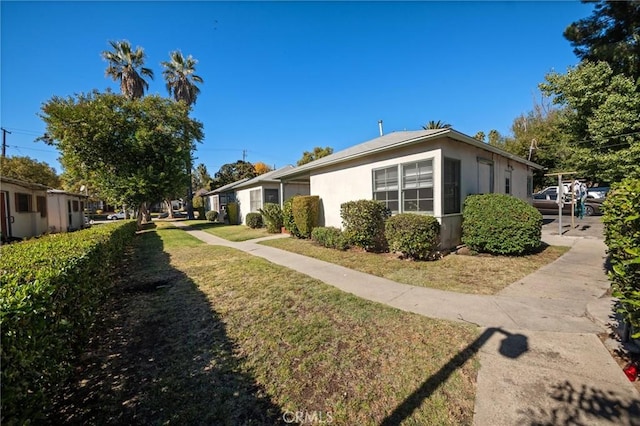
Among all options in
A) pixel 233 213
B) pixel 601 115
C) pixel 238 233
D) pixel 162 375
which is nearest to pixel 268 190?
pixel 238 233

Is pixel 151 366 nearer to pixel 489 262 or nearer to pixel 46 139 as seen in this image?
pixel 489 262

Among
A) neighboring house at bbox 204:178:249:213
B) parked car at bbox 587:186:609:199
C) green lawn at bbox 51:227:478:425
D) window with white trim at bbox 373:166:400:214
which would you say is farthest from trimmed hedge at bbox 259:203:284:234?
parked car at bbox 587:186:609:199

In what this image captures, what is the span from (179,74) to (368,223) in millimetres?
28990

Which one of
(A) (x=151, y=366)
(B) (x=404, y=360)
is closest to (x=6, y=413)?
(A) (x=151, y=366)

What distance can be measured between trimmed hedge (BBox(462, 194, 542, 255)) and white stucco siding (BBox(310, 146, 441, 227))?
131 cm

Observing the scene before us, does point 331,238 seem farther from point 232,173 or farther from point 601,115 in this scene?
point 232,173

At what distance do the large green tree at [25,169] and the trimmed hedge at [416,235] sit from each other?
112ft

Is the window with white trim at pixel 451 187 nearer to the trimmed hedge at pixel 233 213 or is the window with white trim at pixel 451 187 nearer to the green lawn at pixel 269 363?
the green lawn at pixel 269 363

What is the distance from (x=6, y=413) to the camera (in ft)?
5.22

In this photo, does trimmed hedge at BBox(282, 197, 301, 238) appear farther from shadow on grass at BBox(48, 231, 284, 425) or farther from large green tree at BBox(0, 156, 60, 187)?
large green tree at BBox(0, 156, 60, 187)

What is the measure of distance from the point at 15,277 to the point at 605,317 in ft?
22.5

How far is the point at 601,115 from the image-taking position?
46.3ft

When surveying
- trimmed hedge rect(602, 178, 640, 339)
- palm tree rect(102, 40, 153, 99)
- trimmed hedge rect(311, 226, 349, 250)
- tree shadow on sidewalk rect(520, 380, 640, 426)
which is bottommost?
tree shadow on sidewalk rect(520, 380, 640, 426)

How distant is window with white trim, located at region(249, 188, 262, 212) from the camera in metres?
18.4
